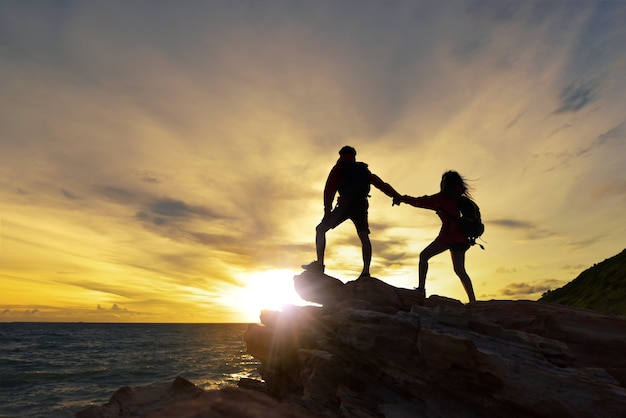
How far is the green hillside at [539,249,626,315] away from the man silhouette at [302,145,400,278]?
116 ft

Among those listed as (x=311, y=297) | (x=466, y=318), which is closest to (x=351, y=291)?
→ (x=311, y=297)

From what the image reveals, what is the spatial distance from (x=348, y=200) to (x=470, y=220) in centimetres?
400

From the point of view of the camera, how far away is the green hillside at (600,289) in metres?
40.1

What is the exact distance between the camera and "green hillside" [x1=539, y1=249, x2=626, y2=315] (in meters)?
40.1

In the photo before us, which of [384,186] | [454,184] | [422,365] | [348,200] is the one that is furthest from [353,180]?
[422,365]

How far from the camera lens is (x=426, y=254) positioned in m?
11.7

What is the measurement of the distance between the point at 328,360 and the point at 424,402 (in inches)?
97.8

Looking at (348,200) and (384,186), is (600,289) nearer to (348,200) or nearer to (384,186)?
(384,186)

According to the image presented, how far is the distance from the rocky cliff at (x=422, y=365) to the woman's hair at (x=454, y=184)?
3.53m

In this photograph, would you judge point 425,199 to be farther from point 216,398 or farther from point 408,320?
point 216,398

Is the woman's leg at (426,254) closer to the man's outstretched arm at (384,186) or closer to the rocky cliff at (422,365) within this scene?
the rocky cliff at (422,365)

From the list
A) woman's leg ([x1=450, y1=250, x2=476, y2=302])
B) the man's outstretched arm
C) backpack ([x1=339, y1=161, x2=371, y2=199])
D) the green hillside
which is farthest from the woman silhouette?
the green hillside

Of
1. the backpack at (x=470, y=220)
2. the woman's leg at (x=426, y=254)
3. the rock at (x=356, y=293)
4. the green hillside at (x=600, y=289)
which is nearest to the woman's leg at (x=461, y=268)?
the woman's leg at (x=426, y=254)

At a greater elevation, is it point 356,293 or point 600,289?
point 600,289
